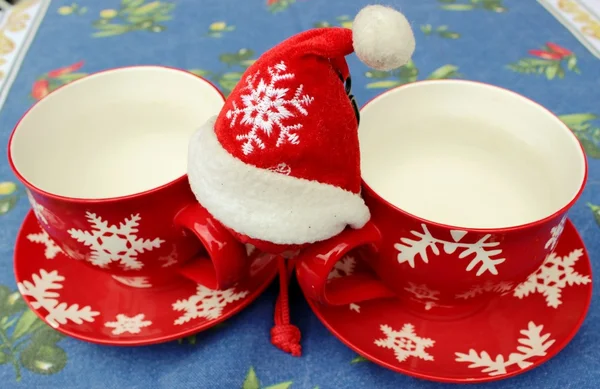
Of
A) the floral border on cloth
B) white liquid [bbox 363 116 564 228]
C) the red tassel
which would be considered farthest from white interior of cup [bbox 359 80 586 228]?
the floral border on cloth

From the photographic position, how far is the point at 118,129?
53 centimetres

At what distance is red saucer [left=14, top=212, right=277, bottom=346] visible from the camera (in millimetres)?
430

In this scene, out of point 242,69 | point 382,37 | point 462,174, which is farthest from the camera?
point 242,69

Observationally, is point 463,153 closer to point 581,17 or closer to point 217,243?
point 217,243

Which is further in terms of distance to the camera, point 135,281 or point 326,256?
point 135,281

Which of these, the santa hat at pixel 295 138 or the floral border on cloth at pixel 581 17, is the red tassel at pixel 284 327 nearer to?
the santa hat at pixel 295 138

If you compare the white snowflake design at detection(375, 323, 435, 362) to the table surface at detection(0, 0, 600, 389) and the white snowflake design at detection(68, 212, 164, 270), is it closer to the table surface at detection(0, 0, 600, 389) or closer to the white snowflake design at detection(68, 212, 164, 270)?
the table surface at detection(0, 0, 600, 389)

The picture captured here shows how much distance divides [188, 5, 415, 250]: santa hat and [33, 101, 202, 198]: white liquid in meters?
0.18

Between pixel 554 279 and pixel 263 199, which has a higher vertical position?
pixel 263 199

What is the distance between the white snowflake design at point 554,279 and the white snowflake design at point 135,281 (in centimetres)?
31

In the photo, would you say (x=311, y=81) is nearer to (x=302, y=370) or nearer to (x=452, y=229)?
(x=452, y=229)

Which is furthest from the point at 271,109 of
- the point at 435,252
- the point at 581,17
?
the point at 581,17

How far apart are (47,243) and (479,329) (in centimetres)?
39

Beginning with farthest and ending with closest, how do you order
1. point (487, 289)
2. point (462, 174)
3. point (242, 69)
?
point (242, 69), point (462, 174), point (487, 289)
